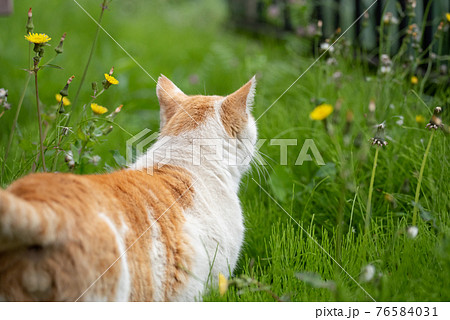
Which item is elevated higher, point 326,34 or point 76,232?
point 326,34

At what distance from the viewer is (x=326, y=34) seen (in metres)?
4.50

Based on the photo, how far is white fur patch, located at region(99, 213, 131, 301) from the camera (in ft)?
4.48

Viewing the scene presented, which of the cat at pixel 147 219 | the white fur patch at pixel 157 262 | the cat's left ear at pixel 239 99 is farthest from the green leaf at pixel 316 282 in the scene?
the cat's left ear at pixel 239 99

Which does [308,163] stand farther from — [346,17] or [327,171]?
[346,17]

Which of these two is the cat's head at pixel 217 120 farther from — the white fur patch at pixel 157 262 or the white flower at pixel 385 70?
the white flower at pixel 385 70

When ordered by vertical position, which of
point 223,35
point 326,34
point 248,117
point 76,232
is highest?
point 223,35

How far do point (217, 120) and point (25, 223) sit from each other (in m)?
0.97

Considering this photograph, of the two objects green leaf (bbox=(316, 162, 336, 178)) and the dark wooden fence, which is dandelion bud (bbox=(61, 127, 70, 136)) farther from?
the dark wooden fence

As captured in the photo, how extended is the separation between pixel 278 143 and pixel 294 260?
3.00 ft

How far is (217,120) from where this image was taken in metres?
1.93

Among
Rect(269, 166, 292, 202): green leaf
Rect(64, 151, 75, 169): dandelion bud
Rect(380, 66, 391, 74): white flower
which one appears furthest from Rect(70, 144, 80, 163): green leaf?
Rect(380, 66, 391, 74): white flower

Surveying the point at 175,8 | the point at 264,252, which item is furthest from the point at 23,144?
the point at 175,8

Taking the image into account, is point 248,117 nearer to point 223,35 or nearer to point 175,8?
point 223,35

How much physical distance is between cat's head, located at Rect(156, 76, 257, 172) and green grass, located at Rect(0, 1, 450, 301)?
0.26 m
